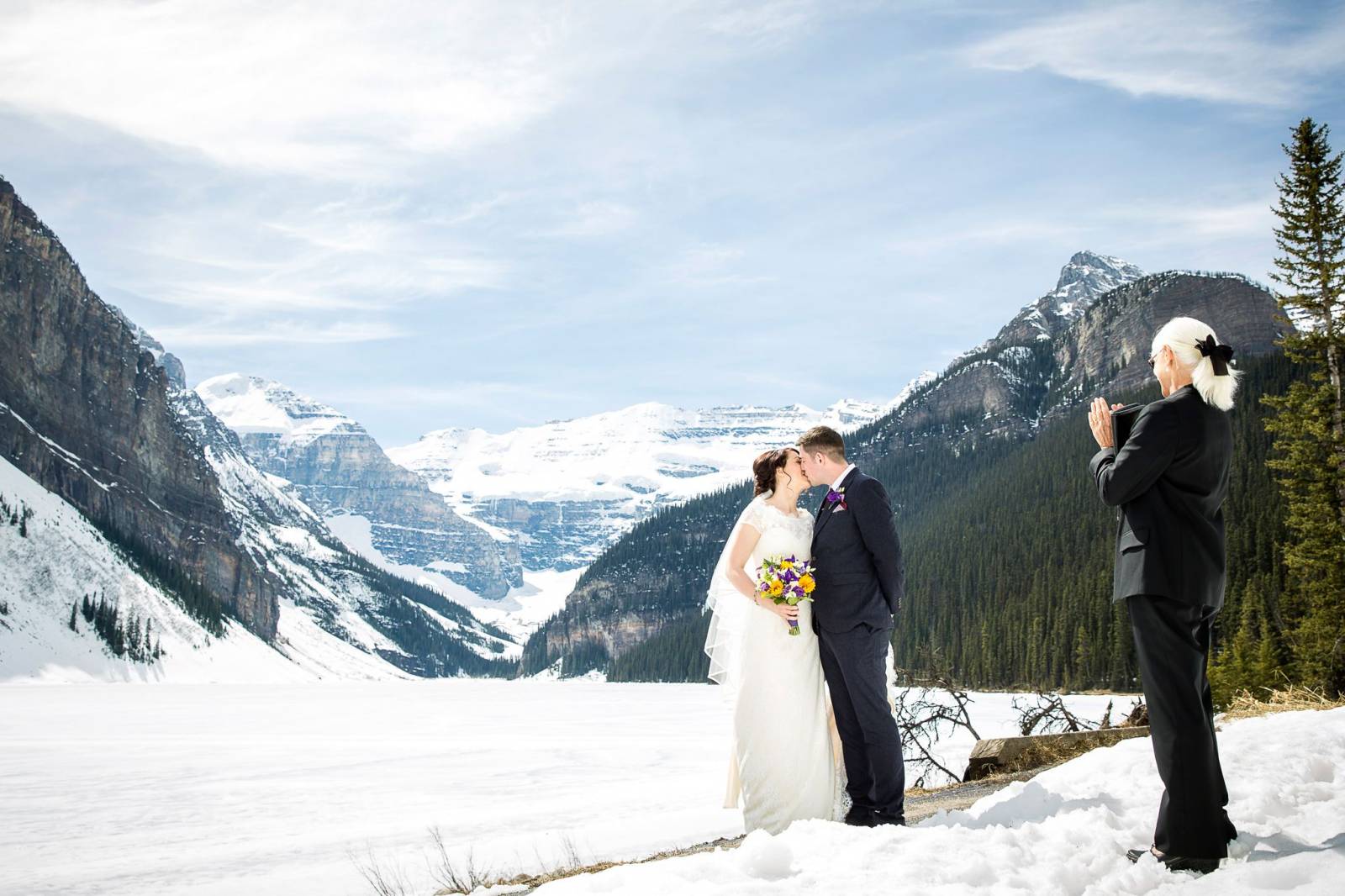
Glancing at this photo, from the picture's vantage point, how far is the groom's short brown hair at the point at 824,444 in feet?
22.5

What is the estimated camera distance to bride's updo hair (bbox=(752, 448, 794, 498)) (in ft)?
23.5

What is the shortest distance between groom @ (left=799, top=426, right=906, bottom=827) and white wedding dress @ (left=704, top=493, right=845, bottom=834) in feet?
0.53

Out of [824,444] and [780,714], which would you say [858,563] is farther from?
[780,714]

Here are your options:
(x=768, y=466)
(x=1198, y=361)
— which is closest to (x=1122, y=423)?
(x=1198, y=361)

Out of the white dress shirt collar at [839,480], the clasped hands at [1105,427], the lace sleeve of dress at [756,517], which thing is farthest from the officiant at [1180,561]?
the lace sleeve of dress at [756,517]

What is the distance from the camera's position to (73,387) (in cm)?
16838

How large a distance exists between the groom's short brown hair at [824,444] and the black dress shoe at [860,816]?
2.50 meters

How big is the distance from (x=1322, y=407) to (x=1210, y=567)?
21332 mm

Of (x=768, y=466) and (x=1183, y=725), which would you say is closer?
(x=1183, y=725)

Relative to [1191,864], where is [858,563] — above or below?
above

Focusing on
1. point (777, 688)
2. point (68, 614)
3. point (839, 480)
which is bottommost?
point (68, 614)

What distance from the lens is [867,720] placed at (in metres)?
6.59

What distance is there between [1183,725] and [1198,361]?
1.96 m

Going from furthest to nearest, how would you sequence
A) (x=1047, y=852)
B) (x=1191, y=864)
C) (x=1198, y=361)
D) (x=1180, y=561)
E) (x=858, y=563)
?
(x=858, y=563) < (x=1198, y=361) < (x=1180, y=561) < (x=1047, y=852) < (x=1191, y=864)
